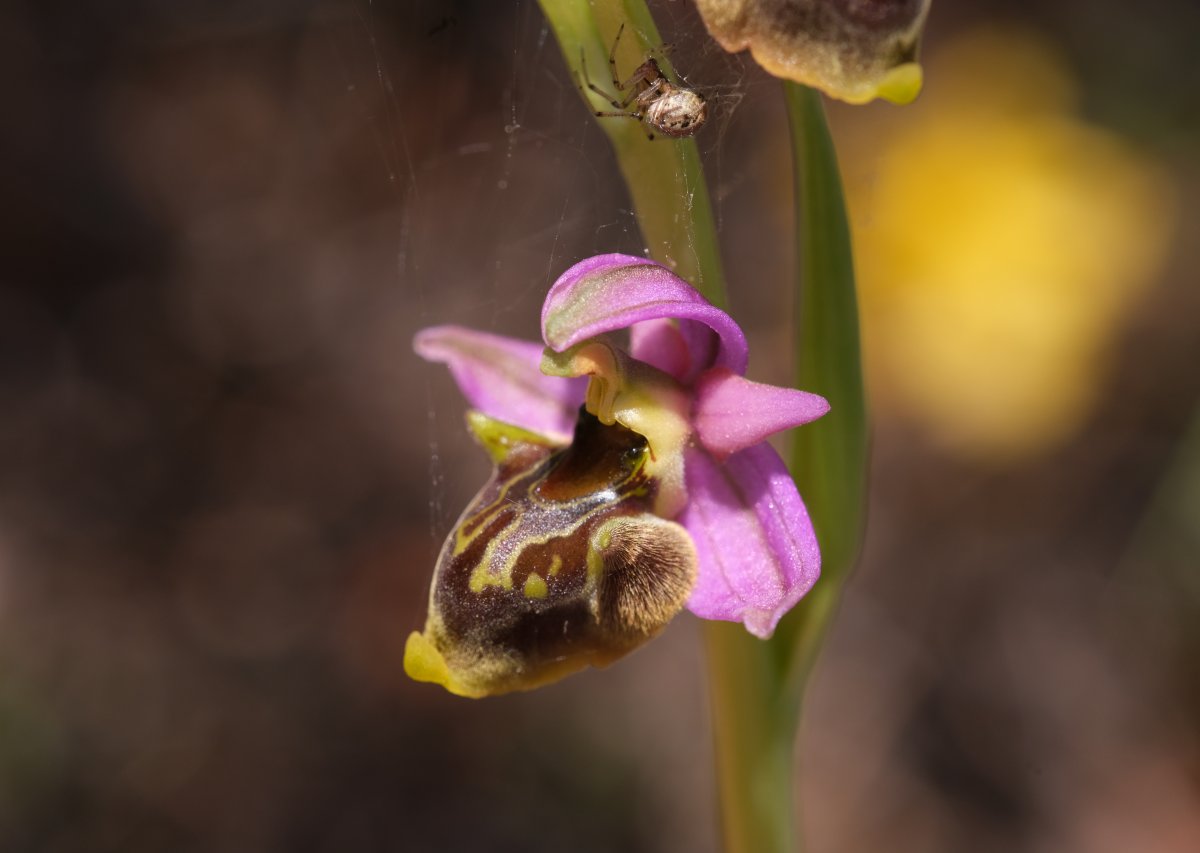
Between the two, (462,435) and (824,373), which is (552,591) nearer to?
(824,373)

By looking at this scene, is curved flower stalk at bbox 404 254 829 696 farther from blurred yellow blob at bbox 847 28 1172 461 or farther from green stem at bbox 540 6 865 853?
blurred yellow blob at bbox 847 28 1172 461

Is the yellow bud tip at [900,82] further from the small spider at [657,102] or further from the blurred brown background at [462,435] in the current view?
the blurred brown background at [462,435]

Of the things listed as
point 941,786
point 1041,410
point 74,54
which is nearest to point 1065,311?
point 1041,410

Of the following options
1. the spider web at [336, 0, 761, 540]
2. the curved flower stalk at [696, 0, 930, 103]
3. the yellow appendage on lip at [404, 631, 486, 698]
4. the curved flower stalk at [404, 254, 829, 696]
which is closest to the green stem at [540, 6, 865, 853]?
the curved flower stalk at [404, 254, 829, 696]

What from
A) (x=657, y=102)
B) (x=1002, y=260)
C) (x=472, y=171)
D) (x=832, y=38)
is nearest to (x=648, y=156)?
(x=657, y=102)

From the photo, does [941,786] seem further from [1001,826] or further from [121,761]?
[121,761]

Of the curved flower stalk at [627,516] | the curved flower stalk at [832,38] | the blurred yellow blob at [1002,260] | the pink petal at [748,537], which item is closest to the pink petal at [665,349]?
the curved flower stalk at [627,516]
